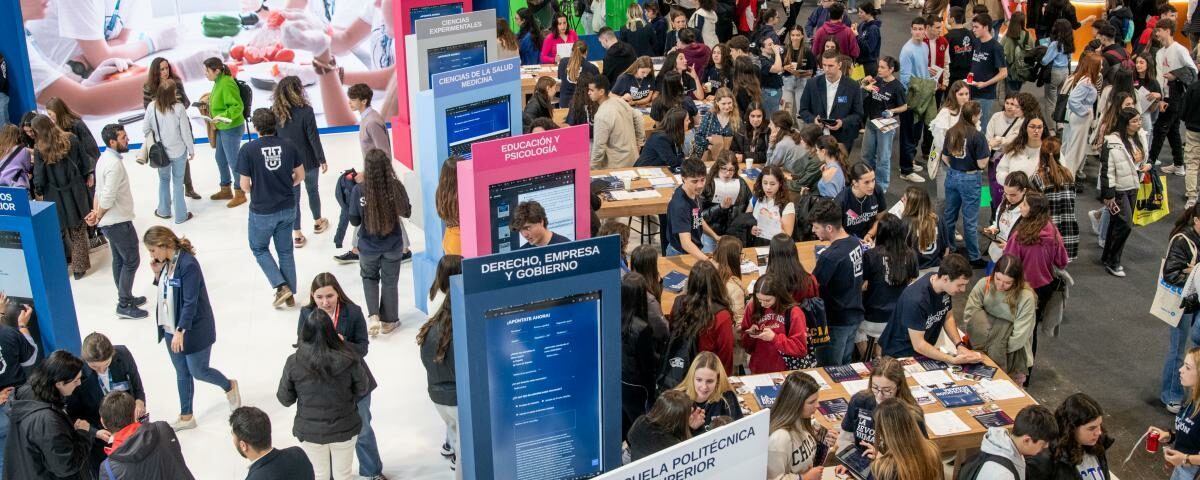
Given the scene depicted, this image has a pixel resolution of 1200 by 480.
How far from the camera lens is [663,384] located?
617 centimetres

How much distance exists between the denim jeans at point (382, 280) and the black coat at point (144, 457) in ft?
9.55

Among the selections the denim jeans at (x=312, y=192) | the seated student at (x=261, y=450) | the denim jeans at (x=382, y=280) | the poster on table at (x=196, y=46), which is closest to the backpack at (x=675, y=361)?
the seated student at (x=261, y=450)

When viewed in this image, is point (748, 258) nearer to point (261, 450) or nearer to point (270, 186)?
point (270, 186)

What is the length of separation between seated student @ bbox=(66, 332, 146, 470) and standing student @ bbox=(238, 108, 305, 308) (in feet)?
8.25

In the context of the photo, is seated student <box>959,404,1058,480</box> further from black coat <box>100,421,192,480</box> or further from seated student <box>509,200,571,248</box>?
black coat <box>100,421,192,480</box>

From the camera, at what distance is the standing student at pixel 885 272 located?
22.9ft

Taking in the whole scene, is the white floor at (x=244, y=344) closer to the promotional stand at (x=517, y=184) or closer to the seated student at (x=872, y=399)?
the promotional stand at (x=517, y=184)

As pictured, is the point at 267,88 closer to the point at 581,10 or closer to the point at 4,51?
the point at 4,51

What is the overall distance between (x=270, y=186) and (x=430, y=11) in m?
3.35

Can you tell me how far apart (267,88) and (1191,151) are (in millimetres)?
9298

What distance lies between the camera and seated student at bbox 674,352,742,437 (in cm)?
541

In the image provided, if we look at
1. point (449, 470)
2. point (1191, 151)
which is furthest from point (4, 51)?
point (1191, 151)

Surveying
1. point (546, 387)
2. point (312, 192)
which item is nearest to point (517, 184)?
point (546, 387)

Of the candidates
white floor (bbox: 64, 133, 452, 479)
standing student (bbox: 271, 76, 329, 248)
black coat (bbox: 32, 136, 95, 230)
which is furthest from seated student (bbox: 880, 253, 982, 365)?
black coat (bbox: 32, 136, 95, 230)
